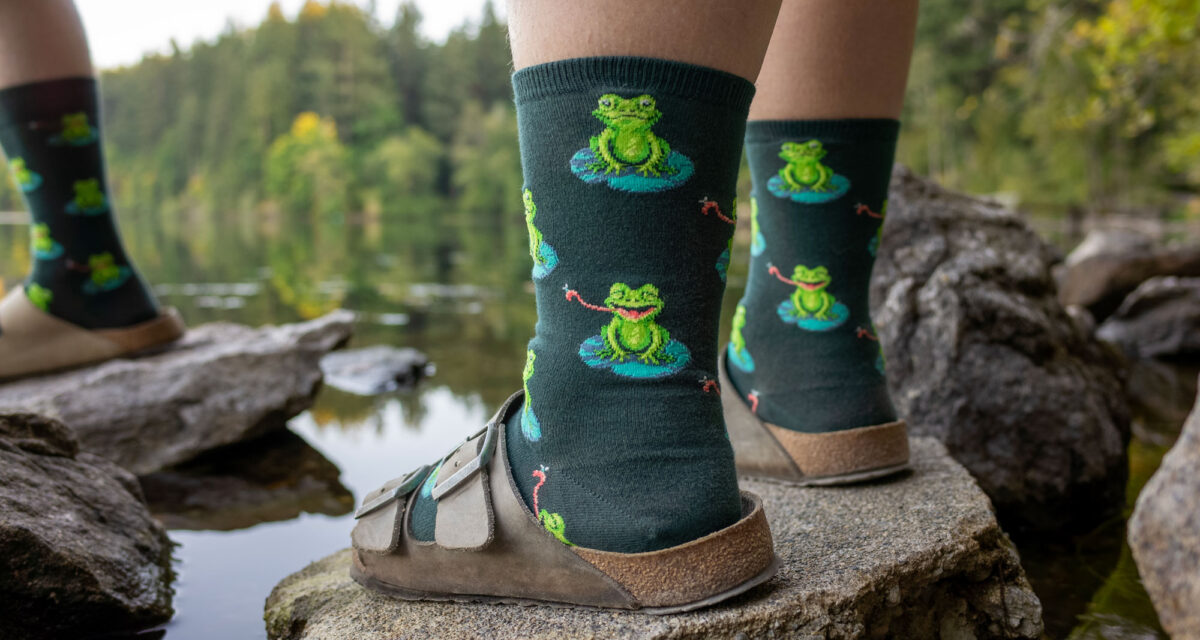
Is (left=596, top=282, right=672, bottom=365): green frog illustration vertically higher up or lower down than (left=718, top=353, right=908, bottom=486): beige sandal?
higher up

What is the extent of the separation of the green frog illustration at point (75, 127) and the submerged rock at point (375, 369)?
91 centimetres

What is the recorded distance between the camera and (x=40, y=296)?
1958 mm

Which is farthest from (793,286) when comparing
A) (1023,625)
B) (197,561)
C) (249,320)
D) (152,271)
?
(152,271)

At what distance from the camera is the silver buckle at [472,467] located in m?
0.87

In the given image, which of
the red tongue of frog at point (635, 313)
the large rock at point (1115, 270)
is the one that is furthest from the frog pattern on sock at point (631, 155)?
the large rock at point (1115, 270)

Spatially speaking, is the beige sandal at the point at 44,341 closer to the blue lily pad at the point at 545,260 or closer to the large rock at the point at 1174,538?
the blue lily pad at the point at 545,260

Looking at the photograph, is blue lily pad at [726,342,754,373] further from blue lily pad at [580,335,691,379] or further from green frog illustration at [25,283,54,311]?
green frog illustration at [25,283,54,311]

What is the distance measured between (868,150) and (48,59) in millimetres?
1813

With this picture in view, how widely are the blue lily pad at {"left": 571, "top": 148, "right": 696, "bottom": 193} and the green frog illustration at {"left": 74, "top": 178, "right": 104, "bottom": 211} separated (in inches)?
68.3

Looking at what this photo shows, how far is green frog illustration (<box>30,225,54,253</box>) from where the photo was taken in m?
1.99

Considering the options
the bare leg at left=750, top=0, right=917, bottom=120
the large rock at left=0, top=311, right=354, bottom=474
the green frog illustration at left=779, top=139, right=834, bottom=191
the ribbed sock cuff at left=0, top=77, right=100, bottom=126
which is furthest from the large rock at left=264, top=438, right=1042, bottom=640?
the ribbed sock cuff at left=0, top=77, right=100, bottom=126

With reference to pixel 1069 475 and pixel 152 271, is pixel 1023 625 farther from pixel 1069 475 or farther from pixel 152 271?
pixel 152 271

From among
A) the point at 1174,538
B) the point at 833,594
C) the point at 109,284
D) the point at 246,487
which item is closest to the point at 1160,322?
the point at 1174,538


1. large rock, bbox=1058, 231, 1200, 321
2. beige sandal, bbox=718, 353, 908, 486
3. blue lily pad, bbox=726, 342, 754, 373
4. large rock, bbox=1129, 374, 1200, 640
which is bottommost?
large rock, bbox=1058, 231, 1200, 321
